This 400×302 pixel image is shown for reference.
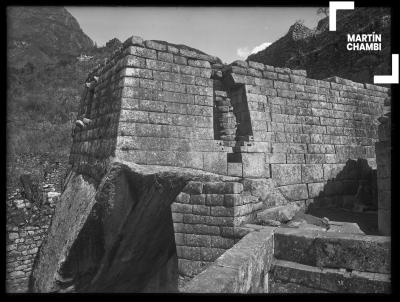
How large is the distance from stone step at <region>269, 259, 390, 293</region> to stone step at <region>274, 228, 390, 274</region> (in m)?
0.10

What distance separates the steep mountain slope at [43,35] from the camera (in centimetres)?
4656

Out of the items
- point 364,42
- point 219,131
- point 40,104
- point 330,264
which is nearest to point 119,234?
point 219,131

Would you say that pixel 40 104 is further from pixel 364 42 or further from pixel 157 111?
pixel 364 42

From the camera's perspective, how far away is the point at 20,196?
12094mm

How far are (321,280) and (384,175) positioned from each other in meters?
2.95

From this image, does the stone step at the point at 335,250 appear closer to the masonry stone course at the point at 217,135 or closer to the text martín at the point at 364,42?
the masonry stone course at the point at 217,135

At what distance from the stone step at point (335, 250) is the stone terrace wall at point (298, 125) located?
2.46 m

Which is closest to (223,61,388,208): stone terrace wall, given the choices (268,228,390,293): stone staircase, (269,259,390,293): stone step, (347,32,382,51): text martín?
(268,228,390,293): stone staircase

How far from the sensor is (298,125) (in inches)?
327

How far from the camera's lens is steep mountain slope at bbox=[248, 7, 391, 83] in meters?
12.2

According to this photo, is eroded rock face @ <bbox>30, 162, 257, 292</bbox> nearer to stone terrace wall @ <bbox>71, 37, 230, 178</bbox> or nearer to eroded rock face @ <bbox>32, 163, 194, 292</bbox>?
eroded rock face @ <bbox>32, 163, 194, 292</bbox>

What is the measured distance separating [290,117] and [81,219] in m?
5.80

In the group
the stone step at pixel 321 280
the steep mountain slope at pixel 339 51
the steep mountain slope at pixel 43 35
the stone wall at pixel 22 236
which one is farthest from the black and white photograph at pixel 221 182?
the steep mountain slope at pixel 43 35

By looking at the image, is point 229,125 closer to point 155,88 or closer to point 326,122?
point 155,88
